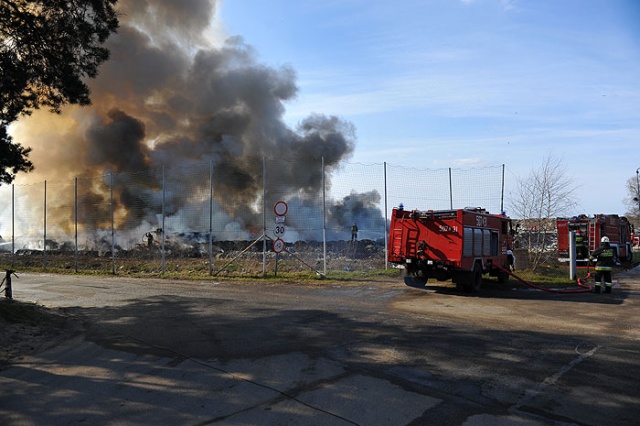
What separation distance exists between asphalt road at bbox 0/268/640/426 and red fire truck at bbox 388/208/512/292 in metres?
1.97

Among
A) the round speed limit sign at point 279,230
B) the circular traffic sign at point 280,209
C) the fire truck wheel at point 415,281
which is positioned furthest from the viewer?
the circular traffic sign at point 280,209

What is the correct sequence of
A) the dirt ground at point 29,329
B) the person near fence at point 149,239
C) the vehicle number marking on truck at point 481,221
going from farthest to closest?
the person near fence at point 149,239, the vehicle number marking on truck at point 481,221, the dirt ground at point 29,329

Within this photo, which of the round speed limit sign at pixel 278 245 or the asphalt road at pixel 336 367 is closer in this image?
the asphalt road at pixel 336 367

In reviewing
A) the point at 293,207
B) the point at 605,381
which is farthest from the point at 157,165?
the point at 605,381

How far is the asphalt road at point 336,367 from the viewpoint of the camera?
4023 millimetres

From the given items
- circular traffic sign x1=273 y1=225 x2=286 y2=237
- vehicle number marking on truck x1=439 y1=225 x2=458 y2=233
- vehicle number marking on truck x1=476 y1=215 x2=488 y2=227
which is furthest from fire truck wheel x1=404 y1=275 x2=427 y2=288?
circular traffic sign x1=273 y1=225 x2=286 y2=237

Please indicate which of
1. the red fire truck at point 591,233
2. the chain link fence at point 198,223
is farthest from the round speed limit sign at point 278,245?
the red fire truck at point 591,233

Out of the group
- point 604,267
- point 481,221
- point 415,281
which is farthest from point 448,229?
point 604,267

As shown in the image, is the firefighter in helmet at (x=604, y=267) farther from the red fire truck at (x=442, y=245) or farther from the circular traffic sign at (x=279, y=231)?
the circular traffic sign at (x=279, y=231)

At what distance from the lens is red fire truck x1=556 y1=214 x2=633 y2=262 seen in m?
20.0

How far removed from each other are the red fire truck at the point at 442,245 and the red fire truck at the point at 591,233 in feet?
27.8

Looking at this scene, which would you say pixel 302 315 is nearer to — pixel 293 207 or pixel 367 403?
pixel 367 403

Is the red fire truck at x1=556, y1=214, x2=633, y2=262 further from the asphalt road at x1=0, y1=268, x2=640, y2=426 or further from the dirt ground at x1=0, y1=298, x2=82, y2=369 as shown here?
the dirt ground at x1=0, y1=298, x2=82, y2=369

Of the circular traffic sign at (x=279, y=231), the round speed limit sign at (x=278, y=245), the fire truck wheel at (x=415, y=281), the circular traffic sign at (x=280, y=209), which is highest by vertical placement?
the circular traffic sign at (x=280, y=209)
